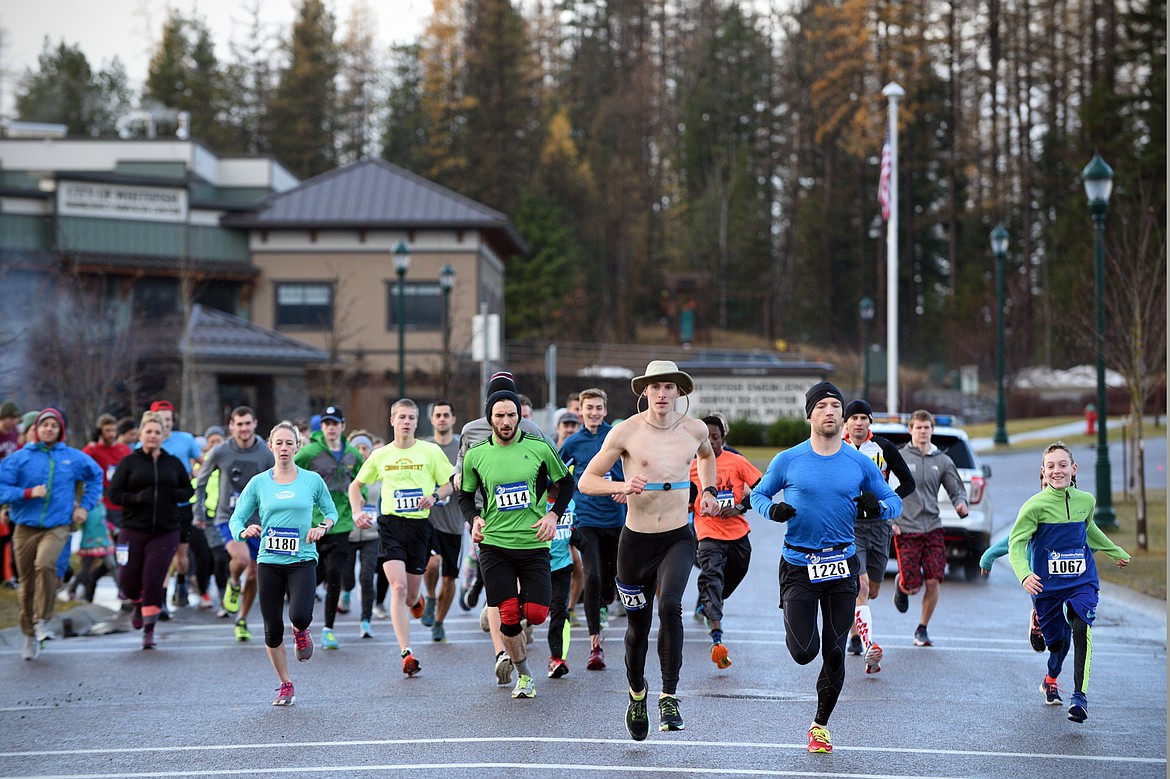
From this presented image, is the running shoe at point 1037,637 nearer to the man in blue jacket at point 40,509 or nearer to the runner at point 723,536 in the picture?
the runner at point 723,536

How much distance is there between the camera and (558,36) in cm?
8369

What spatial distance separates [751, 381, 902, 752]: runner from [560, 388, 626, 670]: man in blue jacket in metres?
2.93

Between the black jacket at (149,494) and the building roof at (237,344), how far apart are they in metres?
25.4

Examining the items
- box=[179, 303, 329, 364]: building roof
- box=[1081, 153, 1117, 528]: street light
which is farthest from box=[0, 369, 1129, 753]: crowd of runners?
box=[179, 303, 329, 364]: building roof

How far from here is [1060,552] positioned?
9516mm

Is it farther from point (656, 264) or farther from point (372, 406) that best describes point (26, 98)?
point (372, 406)

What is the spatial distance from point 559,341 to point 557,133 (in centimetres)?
1806

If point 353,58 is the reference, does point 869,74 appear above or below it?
below

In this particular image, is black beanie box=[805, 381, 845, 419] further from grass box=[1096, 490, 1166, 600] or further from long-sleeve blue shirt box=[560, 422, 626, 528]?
grass box=[1096, 490, 1166, 600]

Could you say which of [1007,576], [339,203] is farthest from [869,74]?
[1007,576]

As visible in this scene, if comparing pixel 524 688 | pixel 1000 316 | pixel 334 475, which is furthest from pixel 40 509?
pixel 1000 316

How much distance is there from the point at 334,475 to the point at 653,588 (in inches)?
223

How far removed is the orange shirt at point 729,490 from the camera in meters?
12.0

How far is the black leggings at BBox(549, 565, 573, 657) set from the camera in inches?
430
